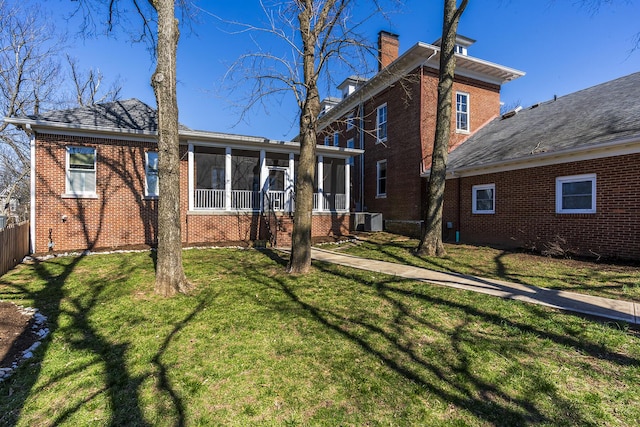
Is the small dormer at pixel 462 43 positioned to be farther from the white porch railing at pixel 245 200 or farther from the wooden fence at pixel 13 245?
the wooden fence at pixel 13 245

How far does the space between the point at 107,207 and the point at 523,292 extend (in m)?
11.9

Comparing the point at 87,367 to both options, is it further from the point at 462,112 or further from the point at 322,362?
the point at 462,112

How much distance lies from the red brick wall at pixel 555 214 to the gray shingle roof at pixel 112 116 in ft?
40.4

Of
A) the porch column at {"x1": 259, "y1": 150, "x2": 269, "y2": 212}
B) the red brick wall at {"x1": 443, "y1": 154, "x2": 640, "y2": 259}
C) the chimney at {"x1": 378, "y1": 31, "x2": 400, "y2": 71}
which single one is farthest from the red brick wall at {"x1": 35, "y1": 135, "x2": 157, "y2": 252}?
the chimney at {"x1": 378, "y1": 31, "x2": 400, "y2": 71}

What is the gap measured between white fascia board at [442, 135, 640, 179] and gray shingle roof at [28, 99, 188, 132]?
11.7 metres

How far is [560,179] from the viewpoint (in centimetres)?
919

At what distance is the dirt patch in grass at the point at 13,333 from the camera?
3608 mm

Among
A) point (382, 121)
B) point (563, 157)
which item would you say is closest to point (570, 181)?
point (563, 157)

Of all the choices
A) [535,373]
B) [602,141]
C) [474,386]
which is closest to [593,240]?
[602,141]

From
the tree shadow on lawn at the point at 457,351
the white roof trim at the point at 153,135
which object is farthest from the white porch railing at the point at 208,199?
the tree shadow on lawn at the point at 457,351

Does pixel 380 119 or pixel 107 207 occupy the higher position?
pixel 380 119

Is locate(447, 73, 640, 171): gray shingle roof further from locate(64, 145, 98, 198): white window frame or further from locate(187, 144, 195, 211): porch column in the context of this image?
locate(64, 145, 98, 198): white window frame

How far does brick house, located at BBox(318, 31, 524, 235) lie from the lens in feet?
46.4

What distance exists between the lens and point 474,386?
2.86 metres
